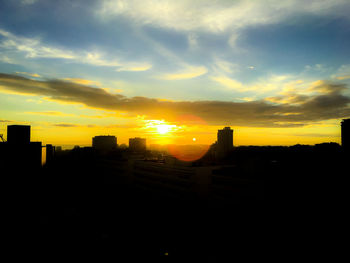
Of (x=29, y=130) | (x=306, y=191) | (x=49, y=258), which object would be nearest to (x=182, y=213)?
(x=306, y=191)

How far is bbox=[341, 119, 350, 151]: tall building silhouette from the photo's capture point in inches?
1699

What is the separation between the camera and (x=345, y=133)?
43.5 metres

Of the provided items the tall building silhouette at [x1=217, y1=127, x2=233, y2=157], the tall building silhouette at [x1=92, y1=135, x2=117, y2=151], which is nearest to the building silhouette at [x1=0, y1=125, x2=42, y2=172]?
the tall building silhouette at [x1=217, y1=127, x2=233, y2=157]

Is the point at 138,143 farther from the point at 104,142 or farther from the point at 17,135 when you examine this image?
the point at 17,135

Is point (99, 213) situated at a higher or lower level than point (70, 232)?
lower

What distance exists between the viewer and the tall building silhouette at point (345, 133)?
1699 inches

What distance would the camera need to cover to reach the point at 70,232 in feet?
77.5

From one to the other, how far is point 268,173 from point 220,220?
11443mm

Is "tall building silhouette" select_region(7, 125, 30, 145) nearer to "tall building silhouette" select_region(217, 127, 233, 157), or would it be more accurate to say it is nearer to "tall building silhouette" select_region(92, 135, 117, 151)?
"tall building silhouette" select_region(217, 127, 233, 157)

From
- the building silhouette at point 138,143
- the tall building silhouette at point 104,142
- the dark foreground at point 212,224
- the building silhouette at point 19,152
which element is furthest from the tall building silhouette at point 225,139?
the tall building silhouette at point 104,142

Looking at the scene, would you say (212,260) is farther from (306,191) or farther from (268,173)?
(268,173)

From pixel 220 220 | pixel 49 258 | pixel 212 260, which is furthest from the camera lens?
pixel 220 220

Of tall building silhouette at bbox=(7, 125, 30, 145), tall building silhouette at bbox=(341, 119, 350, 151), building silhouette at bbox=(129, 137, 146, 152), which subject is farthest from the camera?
building silhouette at bbox=(129, 137, 146, 152)

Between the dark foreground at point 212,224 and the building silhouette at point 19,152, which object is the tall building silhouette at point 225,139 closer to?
the dark foreground at point 212,224
